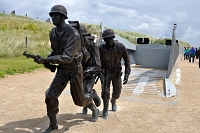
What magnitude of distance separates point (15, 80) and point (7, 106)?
15.6 ft

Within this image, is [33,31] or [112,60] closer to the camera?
[112,60]

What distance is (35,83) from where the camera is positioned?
36.7 feet

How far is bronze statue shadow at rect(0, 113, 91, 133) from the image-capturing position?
514cm

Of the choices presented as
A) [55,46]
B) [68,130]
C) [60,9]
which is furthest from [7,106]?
[60,9]

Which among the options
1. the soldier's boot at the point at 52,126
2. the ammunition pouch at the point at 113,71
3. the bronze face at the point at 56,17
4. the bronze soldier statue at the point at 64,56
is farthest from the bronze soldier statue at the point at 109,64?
the bronze face at the point at 56,17

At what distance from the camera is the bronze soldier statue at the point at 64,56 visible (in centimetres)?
428

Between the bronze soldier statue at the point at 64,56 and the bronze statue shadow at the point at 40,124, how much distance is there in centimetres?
45

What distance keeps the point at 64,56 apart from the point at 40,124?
2.12m

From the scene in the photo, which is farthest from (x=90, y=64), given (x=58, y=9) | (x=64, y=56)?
(x=58, y=9)

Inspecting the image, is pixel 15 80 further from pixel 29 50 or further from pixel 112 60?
pixel 29 50

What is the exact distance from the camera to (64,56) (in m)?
4.12

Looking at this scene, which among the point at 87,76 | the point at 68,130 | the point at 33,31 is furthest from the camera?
the point at 33,31

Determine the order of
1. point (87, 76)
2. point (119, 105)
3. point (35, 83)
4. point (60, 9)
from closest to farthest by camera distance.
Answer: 1. point (60, 9)
2. point (87, 76)
3. point (119, 105)
4. point (35, 83)

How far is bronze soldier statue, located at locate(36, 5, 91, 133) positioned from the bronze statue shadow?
17.5 inches
